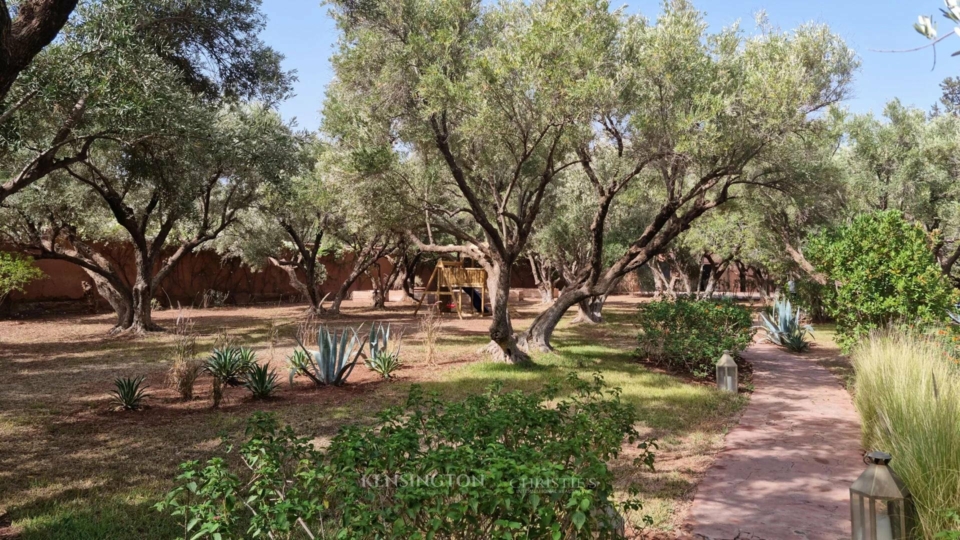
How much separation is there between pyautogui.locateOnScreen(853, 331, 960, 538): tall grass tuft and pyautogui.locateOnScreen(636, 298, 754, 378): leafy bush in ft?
12.5

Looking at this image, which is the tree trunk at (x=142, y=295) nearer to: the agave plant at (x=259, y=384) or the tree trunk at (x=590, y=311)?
the agave plant at (x=259, y=384)

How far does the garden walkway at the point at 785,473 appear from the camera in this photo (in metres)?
3.82

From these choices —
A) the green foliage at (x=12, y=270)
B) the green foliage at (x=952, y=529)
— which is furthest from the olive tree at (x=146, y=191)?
the green foliage at (x=952, y=529)

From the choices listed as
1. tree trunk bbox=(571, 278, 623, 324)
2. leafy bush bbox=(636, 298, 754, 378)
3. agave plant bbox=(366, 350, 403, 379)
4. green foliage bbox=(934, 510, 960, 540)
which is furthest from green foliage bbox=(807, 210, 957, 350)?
tree trunk bbox=(571, 278, 623, 324)

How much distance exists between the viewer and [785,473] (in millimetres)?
4910

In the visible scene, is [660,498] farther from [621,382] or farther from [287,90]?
[287,90]

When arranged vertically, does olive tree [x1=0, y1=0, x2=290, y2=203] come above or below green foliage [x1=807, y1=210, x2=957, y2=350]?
above

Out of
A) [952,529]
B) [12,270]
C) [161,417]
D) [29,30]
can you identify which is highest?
[29,30]

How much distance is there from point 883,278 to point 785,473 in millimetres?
5732

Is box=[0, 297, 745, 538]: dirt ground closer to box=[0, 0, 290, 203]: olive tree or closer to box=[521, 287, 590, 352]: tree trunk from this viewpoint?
box=[521, 287, 590, 352]: tree trunk

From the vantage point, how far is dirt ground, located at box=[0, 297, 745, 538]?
13.5ft

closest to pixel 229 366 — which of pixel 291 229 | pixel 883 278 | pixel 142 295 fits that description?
pixel 142 295

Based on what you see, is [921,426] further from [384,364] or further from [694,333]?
[384,364]

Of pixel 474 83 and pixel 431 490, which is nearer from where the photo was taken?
pixel 431 490
